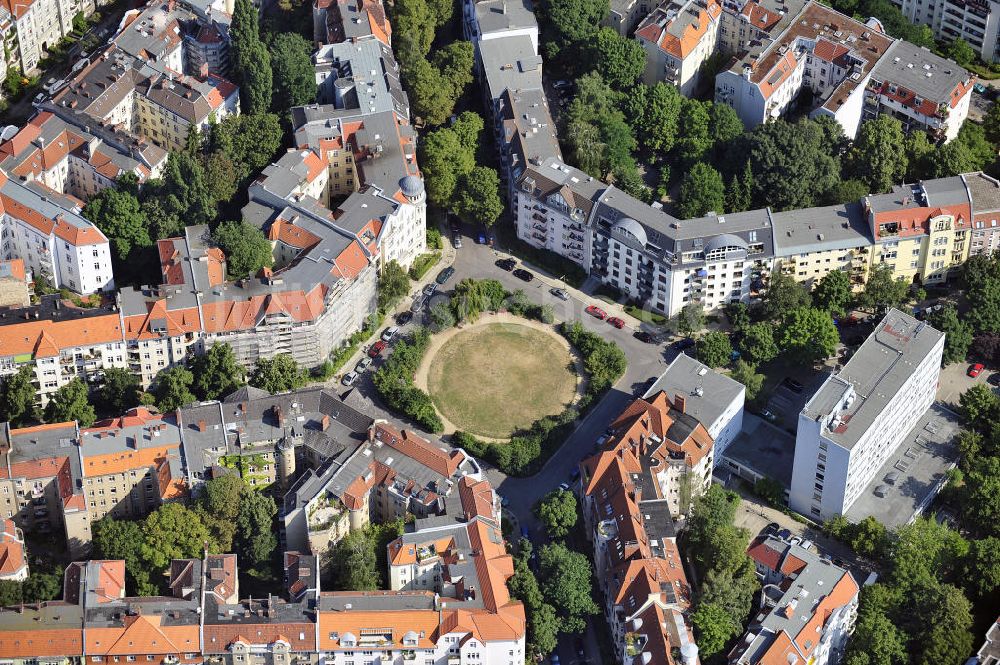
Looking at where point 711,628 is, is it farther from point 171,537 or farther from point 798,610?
point 171,537

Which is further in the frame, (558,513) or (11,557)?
(558,513)

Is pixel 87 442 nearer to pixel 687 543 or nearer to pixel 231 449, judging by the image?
pixel 231 449

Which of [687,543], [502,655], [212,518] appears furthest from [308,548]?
[687,543]

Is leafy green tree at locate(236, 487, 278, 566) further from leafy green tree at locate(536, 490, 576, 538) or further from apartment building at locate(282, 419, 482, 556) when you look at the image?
leafy green tree at locate(536, 490, 576, 538)

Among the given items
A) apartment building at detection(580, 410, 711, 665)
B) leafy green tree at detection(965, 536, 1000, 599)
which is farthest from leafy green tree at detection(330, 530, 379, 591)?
leafy green tree at detection(965, 536, 1000, 599)

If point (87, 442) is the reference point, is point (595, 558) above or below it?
below

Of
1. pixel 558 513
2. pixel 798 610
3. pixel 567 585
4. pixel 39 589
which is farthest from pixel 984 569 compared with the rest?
pixel 39 589
